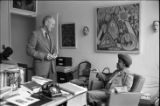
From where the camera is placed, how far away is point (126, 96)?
2.56 metres

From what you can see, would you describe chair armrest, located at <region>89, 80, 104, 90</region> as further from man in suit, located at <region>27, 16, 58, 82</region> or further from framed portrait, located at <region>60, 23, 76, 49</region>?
framed portrait, located at <region>60, 23, 76, 49</region>

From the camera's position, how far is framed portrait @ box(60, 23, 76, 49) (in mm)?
4953

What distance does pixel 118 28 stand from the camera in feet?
14.0

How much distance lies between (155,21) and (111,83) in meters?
1.72

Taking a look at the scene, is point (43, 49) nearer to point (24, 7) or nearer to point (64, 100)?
point (64, 100)

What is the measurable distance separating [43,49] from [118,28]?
1.96 meters

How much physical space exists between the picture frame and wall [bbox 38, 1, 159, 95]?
168 mm

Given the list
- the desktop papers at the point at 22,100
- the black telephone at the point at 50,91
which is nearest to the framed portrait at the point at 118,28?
the black telephone at the point at 50,91


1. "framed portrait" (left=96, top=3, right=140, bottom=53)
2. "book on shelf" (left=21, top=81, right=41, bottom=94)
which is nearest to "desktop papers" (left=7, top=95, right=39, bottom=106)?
"book on shelf" (left=21, top=81, right=41, bottom=94)

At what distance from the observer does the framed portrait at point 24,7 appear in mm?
4978

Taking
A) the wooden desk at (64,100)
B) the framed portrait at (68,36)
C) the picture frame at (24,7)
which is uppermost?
the picture frame at (24,7)

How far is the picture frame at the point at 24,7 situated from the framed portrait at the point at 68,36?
3.37 feet

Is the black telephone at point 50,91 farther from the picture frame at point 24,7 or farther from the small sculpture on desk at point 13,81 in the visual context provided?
the picture frame at point 24,7

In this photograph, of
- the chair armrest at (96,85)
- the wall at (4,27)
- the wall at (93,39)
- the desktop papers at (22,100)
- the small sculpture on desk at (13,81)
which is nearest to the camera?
the desktop papers at (22,100)
